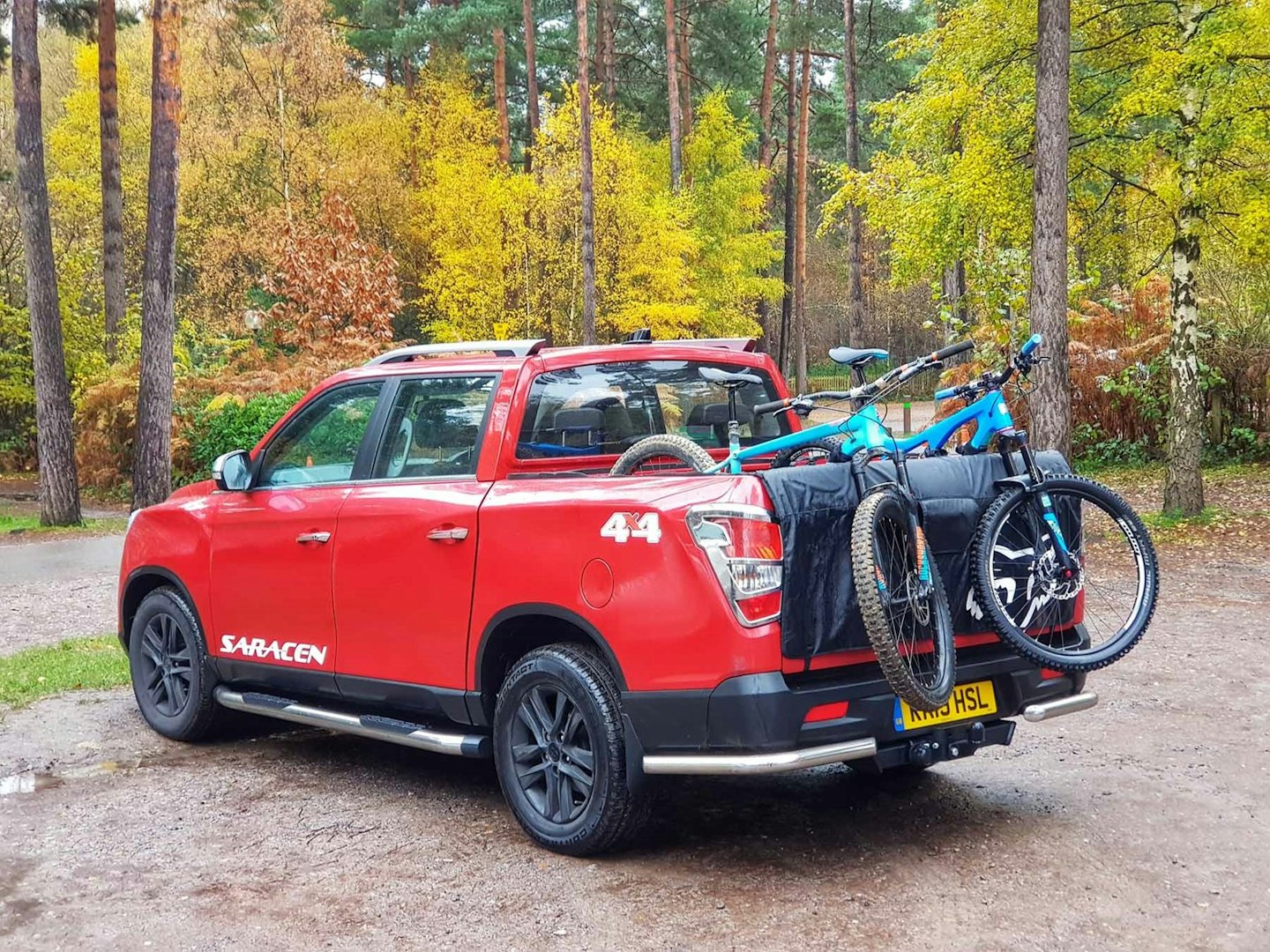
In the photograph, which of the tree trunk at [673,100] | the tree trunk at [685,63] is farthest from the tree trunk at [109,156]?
the tree trunk at [685,63]

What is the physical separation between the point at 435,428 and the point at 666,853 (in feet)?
6.98

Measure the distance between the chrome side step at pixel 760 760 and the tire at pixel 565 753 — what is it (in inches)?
8.9

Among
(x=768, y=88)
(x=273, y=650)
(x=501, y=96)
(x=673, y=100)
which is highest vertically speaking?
(x=768, y=88)

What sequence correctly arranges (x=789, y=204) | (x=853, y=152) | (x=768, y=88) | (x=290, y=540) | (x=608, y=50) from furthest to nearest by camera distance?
1. (x=789, y=204)
2. (x=768, y=88)
3. (x=608, y=50)
4. (x=853, y=152)
5. (x=290, y=540)

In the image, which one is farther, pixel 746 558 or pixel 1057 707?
pixel 1057 707

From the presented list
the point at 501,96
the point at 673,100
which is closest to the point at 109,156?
the point at 501,96

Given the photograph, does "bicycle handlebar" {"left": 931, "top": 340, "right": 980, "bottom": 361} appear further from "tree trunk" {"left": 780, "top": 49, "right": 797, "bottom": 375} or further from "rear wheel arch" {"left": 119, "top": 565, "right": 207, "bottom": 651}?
"tree trunk" {"left": 780, "top": 49, "right": 797, "bottom": 375}

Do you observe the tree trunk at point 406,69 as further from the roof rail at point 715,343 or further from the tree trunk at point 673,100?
the roof rail at point 715,343

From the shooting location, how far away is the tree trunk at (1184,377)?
14.8 metres

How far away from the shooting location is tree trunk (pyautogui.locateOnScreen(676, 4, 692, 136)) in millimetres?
45125

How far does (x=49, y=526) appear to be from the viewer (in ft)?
65.9

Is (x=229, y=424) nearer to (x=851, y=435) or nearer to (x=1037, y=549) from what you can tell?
(x=851, y=435)

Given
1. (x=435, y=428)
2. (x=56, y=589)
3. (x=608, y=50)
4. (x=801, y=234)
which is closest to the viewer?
(x=435, y=428)

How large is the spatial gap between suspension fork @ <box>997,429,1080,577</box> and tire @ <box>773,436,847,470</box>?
641mm
